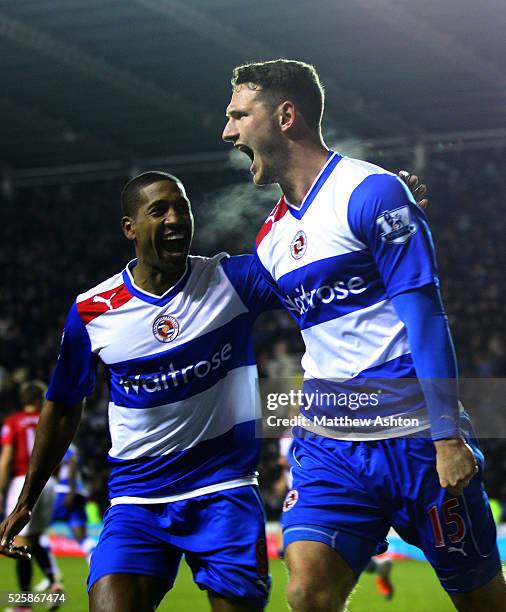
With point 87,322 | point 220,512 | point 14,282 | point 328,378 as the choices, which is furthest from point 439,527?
point 14,282

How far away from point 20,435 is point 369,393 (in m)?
5.02

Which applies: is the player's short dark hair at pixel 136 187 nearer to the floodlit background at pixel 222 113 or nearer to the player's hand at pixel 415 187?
the player's hand at pixel 415 187

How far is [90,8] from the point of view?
1283 centimetres

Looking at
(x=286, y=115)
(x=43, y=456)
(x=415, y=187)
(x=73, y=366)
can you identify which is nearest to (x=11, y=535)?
(x=43, y=456)

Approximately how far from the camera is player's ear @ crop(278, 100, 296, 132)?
319 cm

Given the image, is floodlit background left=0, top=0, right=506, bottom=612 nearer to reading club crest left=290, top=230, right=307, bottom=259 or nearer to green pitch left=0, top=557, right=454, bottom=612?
green pitch left=0, top=557, right=454, bottom=612

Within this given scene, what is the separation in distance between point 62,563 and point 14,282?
22.0 feet

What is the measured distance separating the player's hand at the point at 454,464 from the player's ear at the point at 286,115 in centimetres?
107

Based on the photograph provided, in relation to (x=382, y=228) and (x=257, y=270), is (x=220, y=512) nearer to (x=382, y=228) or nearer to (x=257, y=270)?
(x=257, y=270)

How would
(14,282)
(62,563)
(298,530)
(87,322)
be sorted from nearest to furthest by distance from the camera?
(298,530) → (87,322) → (62,563) → (14,282)

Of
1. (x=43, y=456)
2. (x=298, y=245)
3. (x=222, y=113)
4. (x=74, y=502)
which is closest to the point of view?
(x=298, y=245)

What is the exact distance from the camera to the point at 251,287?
354 cm

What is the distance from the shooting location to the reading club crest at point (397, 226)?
9.34 feet

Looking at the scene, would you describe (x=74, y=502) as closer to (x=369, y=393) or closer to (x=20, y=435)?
(x=20, y=435)
